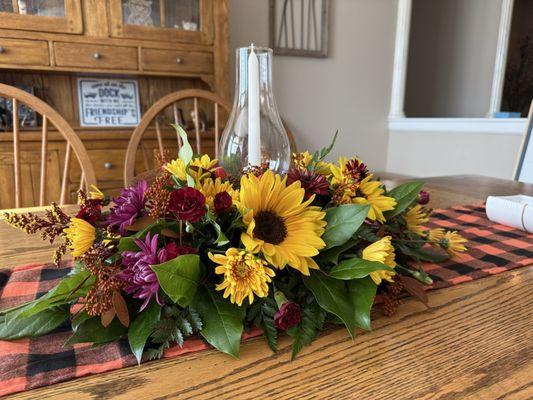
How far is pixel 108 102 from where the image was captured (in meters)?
2.19

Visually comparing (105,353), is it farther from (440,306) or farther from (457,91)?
(457,91)

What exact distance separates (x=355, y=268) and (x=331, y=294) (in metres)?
0.03

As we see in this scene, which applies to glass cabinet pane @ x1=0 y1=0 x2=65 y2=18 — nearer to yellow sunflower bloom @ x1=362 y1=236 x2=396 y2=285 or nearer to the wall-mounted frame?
the wall-mounted frame

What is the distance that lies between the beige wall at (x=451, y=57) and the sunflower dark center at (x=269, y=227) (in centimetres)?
405

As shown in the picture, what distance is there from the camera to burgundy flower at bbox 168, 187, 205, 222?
1.13 feet

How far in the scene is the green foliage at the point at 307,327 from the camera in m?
0.37

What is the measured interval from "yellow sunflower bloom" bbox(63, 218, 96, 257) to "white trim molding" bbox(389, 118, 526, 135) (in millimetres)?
2632

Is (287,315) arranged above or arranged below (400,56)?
below

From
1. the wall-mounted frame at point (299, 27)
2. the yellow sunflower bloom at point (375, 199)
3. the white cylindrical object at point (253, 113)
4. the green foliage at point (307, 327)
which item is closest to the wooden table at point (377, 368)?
the green foliage at point (307, 327)

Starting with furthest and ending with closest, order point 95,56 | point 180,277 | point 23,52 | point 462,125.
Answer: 1. point 462,125
2. point 95,56
3. point 23,52
4. point 180,277

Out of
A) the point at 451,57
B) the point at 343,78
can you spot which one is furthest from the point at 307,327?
the point at 451,57

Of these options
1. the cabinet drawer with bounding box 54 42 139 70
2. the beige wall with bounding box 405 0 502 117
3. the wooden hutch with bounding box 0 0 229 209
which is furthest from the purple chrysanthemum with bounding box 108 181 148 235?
the beige wall with bounding box 405 0 502 117

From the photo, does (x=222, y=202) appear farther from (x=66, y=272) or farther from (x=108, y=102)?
(x=108, y=102)

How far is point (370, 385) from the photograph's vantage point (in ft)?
1.07
